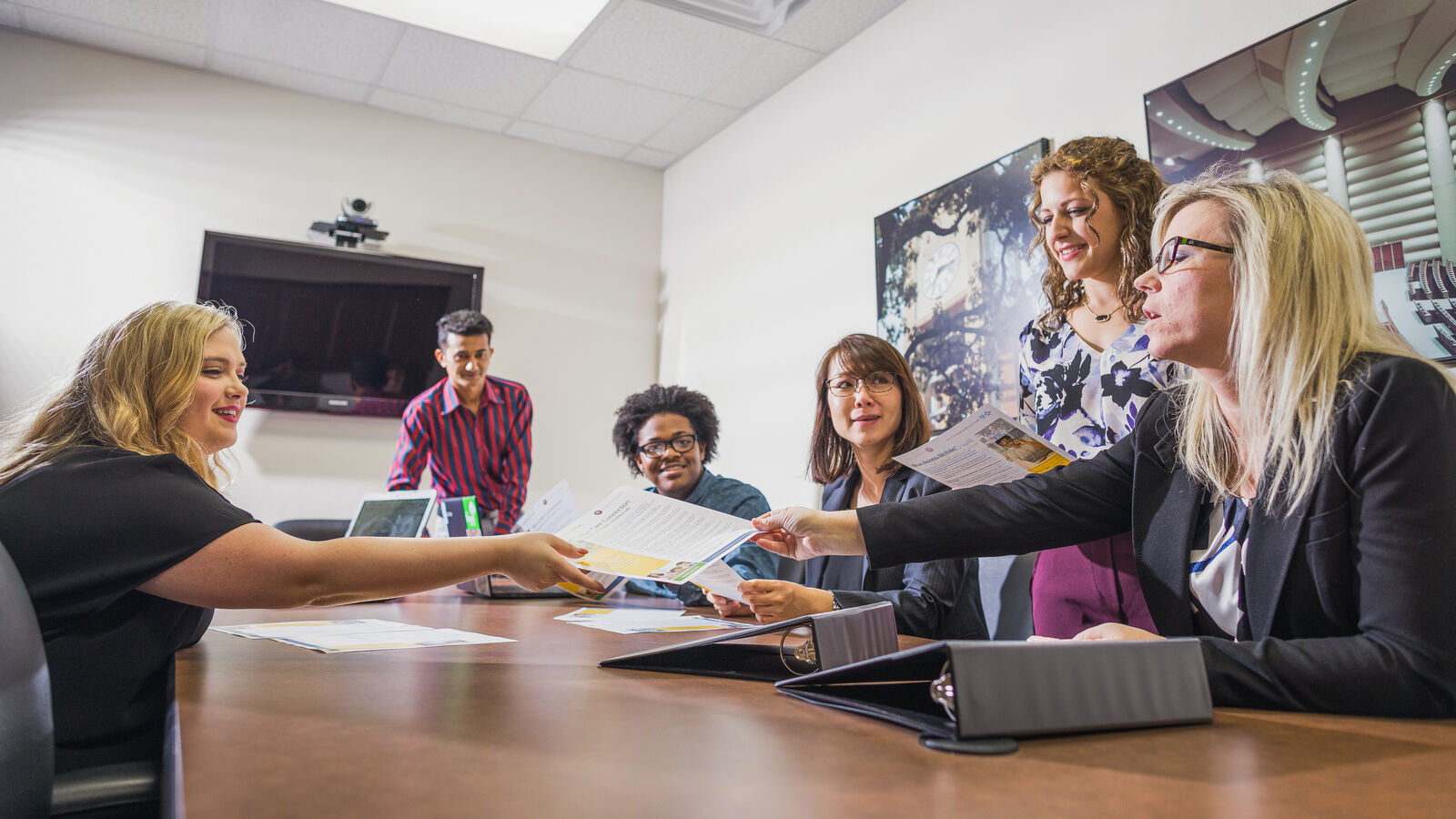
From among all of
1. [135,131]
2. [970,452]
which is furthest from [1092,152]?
[135,131]

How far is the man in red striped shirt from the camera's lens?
3719 mm

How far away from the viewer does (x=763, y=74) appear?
14.1 feet

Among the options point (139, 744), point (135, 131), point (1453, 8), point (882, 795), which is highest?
point (135, 131)

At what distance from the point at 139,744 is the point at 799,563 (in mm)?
1648

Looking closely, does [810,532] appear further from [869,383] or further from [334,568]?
[869,383]

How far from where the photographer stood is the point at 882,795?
0.48 m

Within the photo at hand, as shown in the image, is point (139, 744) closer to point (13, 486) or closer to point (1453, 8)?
point (13, 486)

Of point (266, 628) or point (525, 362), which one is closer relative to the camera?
point (266, 628)

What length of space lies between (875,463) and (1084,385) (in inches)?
21.2

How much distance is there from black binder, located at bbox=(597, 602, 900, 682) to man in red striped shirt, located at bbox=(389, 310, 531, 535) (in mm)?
2836

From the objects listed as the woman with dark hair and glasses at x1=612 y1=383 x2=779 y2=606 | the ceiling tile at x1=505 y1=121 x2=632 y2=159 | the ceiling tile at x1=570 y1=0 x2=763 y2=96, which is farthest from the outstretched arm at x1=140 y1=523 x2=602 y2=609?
the ceiling tile at x1=505 y1=121 x2=632 y2=159

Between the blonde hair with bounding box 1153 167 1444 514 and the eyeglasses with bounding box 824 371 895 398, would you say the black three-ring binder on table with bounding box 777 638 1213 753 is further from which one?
the eyeglasses with bounding box 824 371 895 398

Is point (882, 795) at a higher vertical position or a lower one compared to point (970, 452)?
lower

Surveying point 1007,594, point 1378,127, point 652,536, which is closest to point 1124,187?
point 1378,127
